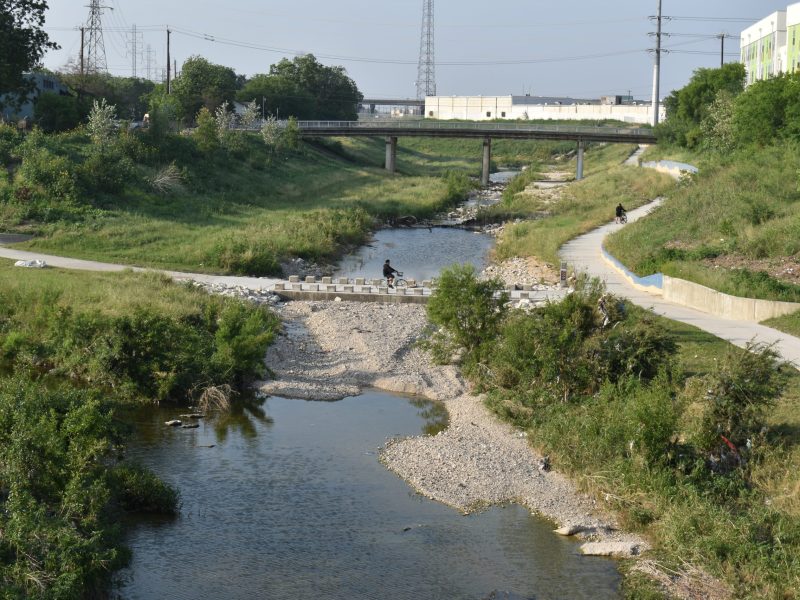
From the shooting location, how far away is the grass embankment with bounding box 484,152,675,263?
5166 centimetres

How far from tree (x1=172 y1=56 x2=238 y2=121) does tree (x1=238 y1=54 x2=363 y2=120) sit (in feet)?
28.8

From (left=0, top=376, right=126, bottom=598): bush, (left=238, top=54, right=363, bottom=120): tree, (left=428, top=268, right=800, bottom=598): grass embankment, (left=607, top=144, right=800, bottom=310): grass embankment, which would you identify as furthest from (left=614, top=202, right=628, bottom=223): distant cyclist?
(left=238, top=54, right=363, bottom=120): tree

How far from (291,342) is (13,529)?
16.8 meters

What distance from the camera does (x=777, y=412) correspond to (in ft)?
69.8

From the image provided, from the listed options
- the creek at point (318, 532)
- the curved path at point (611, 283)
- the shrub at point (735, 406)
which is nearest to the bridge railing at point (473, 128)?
the curved path at point (611, 283)

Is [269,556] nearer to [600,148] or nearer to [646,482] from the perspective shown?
[646,482]

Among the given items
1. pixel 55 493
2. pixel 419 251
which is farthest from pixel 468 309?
pixel 419 251

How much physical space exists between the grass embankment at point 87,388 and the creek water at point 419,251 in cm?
1473

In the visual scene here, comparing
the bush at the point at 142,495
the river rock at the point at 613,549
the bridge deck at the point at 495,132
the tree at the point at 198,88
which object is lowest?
the river rock at the point at 613,549

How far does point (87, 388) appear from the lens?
2600 cm

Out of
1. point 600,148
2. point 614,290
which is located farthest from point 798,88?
point 600,148

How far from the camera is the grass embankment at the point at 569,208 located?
51656 millimetres

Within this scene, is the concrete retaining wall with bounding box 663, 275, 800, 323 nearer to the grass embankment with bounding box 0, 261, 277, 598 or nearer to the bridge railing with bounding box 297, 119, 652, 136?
the grass embankment with bounding box 0, 261, 277, 598

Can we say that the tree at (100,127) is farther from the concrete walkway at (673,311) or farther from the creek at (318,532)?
the creek at (318,532)
